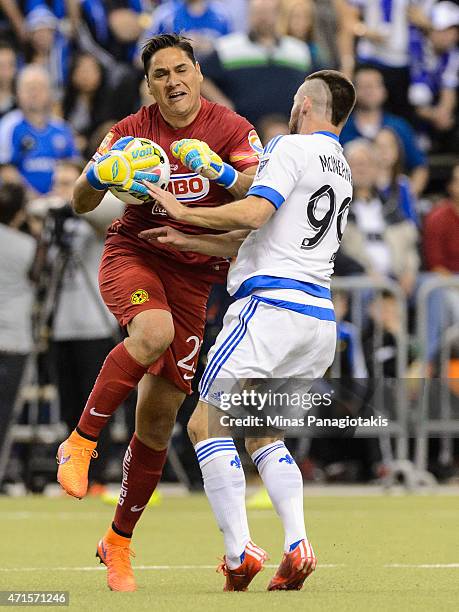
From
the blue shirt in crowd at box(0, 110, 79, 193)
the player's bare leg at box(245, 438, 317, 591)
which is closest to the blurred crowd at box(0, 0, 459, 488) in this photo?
the blue shirt in crowd at box(0, 110, 79, 193)

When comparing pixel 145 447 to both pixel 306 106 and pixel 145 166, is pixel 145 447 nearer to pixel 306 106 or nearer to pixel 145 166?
pixel 145 166

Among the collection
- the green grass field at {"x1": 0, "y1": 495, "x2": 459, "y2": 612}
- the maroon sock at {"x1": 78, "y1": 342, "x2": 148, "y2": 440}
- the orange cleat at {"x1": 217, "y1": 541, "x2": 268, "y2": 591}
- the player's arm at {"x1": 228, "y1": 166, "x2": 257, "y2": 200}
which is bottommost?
the green grass field at {"x1": 0, "y1": 495, "x2": 459, "y2": 612}

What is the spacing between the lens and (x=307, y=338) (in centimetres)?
643

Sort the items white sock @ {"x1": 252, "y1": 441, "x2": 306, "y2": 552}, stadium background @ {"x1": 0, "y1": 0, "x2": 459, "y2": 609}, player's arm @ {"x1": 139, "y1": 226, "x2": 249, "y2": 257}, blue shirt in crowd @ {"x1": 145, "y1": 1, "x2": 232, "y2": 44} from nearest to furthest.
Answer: white sock @ {"x1": 252, "y1": 441, "x2": 306, "y2": 552} → player's arm @ {"x1": 139, "y1": 226, "x2": 249, "y2": 257} → stadium background @ {"x1": 0, "y1": 0, "x2": 459, "y2": 609} → blue shirt in crowd @ {"x1": 145, "y1": 1, "x2": 232, "y2": 44}

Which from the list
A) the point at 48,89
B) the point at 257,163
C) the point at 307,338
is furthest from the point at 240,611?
the point at 48,89

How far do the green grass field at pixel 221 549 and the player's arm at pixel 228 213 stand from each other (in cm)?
158

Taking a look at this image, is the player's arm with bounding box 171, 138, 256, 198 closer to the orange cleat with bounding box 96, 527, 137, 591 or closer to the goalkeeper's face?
the goalkeeper's face

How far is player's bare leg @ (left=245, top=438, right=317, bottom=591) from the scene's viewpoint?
6.24m

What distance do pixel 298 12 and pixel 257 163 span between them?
8901 millimetres

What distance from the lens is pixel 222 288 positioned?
480 inches

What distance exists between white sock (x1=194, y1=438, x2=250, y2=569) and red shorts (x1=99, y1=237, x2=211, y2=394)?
0.74 metres

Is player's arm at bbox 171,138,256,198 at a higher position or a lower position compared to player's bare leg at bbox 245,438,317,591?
higher

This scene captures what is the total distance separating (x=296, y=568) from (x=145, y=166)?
1884 mm

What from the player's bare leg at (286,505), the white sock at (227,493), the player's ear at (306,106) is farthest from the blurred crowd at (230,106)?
the white sock at (227,493)
